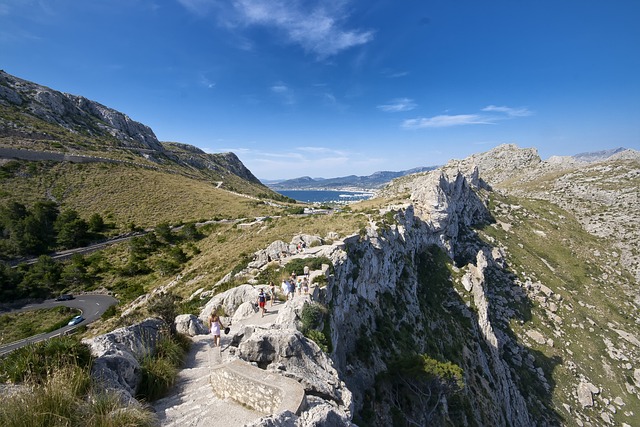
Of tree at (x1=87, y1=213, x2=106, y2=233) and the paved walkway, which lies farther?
tree at (x1=87, y1=213, x2=106, y2=233)

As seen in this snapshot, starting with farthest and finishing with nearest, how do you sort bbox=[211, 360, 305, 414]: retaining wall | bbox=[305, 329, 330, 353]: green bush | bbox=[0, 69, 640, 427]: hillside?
bbox=[0, 69, 640, 427]: hillside → bbox=[305, 329, 330, 353]: green bush → bbox=[211, 360, 305, 414]: retaining wall

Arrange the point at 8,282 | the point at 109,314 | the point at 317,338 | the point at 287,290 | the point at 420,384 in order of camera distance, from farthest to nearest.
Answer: the point at 8,282 → the point at 109,314 → the point at 420,384 → the point at 287,290 → the point at 317,338

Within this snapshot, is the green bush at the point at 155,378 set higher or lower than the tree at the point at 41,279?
higher

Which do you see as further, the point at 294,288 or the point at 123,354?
the point at 294,288

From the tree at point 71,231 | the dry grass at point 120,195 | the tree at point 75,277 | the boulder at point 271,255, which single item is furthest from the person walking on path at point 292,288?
the tree at point 71,231

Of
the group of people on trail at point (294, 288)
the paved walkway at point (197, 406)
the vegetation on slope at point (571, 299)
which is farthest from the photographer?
the vegetation on slope at point (571, 299)

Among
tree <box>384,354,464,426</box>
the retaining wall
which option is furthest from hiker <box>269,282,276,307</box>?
tree <box>384,354,464,426</box>

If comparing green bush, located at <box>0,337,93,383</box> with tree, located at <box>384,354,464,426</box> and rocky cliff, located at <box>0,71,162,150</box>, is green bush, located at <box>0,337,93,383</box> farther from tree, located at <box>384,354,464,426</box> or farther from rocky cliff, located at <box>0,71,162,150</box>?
rocky cliff, located at <box>0,71,162,150</box>

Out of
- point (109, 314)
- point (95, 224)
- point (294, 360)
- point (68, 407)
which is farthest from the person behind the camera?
point (95, 224)

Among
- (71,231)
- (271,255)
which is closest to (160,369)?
(271,255)

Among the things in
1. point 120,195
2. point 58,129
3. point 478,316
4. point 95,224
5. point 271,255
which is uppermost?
point 58,129

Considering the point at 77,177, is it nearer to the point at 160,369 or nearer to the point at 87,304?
the point at 87,304

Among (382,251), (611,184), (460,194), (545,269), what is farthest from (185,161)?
(611,184)

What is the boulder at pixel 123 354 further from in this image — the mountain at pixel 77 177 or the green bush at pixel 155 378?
the mountain at pixel 77 177
